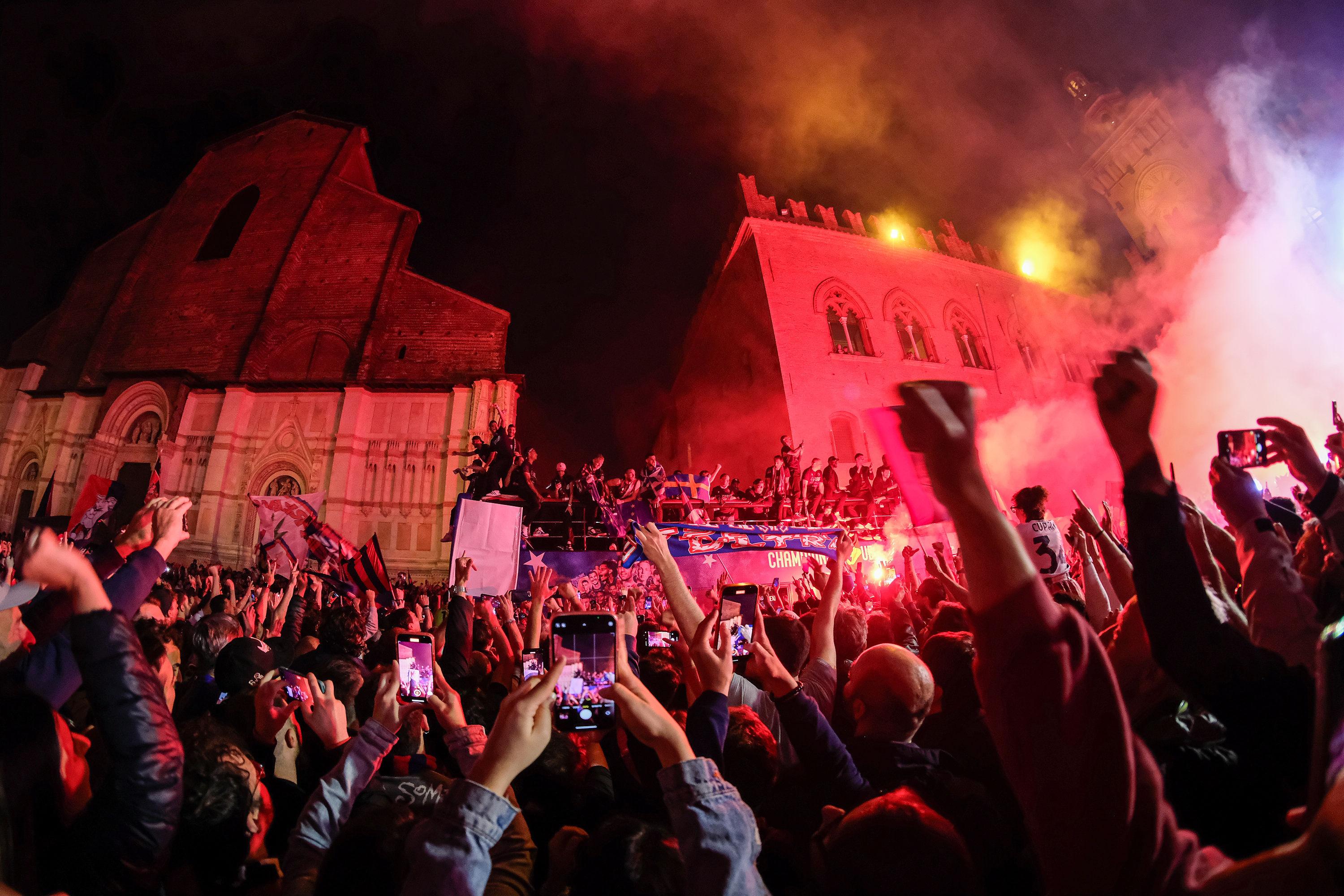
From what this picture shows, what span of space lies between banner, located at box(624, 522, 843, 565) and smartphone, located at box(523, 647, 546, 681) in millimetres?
8827

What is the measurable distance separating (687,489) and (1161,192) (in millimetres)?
18685

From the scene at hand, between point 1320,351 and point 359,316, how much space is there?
29528 millimetres

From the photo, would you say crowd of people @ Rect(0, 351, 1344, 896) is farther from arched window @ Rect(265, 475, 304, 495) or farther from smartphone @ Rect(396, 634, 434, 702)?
arched window @ Rect(265, 475, 304, 495)

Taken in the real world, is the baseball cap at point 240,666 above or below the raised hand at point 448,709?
above

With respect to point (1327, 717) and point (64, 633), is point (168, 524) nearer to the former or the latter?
point (64, 633)

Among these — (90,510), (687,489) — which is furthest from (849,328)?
(90,510)

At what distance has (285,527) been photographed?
28.4 feet

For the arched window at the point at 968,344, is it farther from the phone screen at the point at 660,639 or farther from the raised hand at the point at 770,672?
the raised hand at the point at 770,672

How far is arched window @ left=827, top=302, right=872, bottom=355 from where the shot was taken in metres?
20.8

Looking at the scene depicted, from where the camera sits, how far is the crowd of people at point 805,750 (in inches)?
37.6

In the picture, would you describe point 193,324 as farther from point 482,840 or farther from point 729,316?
point 482,840

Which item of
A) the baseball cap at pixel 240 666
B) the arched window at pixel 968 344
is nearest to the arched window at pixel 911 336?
the arched window at pixel 968 344

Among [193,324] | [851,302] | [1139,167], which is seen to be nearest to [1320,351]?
[1139,167]

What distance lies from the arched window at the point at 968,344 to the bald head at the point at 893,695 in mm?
22571
